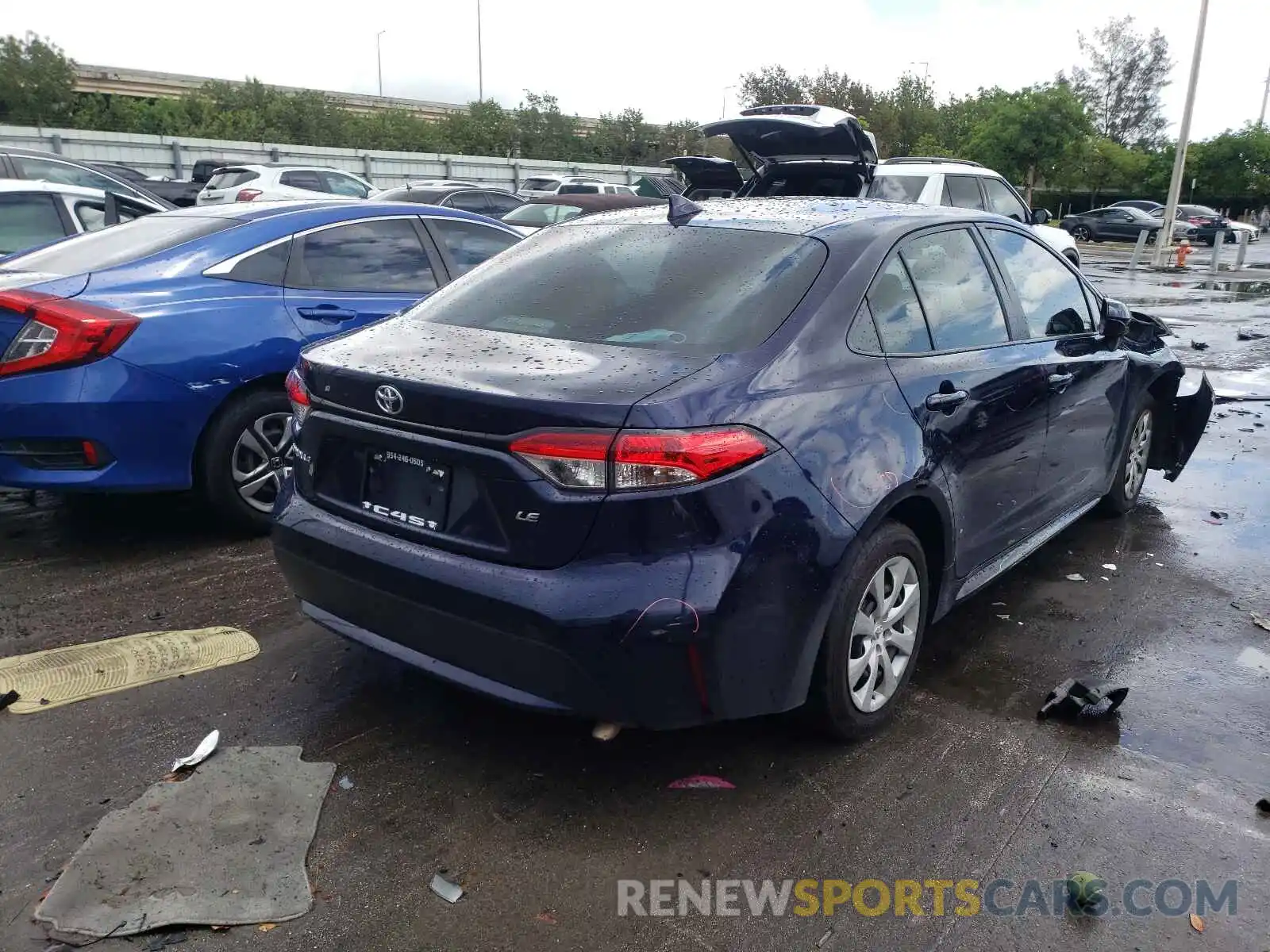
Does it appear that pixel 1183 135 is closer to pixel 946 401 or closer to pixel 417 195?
pixel 417 195

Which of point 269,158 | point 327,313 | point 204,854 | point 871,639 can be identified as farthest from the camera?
point 269,158

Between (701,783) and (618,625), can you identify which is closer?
(618,625)

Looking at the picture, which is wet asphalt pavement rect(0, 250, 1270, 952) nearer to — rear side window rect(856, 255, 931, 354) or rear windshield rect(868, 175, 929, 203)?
rear side window rect(856, 255, 931, 354)

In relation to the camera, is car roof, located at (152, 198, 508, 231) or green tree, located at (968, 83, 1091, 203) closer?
car roof, located at (152, 198, 508, 231)

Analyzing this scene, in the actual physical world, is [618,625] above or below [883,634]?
above

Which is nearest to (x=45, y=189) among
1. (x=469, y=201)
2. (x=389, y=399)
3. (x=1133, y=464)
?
(x=389, y=399)

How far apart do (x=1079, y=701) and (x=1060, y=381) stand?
1353 mm

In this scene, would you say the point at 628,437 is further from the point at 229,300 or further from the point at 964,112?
the point at 964,112

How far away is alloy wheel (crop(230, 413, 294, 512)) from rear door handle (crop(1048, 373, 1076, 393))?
3423mm

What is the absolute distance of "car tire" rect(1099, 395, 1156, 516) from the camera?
17.3 feet

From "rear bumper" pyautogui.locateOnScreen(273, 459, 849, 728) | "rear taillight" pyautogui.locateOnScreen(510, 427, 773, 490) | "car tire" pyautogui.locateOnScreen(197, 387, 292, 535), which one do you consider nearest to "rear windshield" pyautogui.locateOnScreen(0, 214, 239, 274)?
"car tire" pyautogui.locateOnScreen(197, 387, 292, 535)

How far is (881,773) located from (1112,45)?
84.8 meters

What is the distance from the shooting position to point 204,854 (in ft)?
8.77

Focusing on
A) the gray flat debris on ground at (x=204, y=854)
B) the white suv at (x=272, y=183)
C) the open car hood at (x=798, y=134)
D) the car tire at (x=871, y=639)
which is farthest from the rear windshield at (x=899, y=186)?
the white suv at (x=272, y=183)
